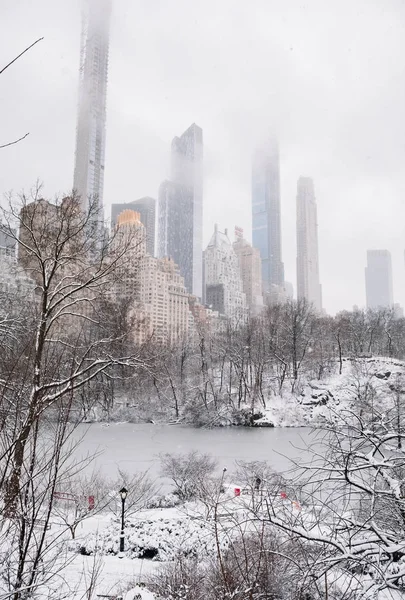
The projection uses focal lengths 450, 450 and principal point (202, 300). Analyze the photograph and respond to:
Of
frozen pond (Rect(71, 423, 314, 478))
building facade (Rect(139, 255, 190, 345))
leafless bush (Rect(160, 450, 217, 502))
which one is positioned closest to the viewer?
leafless bush (Rect(160, 450, 217, 502))

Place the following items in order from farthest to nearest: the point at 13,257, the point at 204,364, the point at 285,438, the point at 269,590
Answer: the point at 204,364 → the point at 285,438 → the point at 13,257 → the point at 269,590

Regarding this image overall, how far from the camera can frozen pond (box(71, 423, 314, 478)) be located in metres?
20.2

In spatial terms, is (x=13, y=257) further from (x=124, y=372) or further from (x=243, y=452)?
(x=243, y=452)

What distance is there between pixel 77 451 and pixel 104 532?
1231cm

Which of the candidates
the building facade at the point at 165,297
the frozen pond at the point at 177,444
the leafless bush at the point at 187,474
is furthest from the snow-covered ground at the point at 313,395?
the building facade at the point at 165,297

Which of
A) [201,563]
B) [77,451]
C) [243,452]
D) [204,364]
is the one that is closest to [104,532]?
[201,563]

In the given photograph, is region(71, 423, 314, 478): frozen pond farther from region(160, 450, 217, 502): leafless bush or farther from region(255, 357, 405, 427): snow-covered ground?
region(160, 450, 217, 502): leafless bush

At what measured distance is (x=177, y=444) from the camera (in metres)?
26.8

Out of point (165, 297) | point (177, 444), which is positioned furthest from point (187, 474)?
point (165, 297)

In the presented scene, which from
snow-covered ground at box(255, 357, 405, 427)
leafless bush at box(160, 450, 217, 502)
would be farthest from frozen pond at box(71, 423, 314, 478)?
leafless bush at box(160, 450, 217, 502)

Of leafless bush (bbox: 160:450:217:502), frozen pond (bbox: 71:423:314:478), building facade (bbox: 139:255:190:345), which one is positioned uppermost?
building facade (bbox: 139:255:190:345)

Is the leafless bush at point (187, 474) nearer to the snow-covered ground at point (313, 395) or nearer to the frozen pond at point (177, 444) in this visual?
the frozen pond at point (177, 444)

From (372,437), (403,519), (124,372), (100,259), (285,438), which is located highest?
(100,259)

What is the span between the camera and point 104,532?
1030cm
